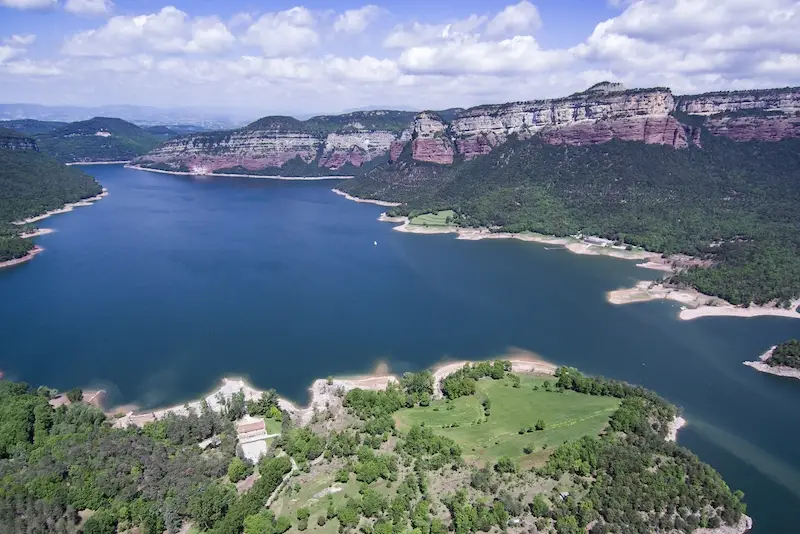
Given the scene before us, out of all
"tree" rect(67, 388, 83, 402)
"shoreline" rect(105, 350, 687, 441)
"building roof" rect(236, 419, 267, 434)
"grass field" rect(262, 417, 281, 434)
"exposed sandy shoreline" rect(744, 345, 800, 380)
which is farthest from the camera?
"exposed sandy shoreline" rect(744, 345, 800, 380)

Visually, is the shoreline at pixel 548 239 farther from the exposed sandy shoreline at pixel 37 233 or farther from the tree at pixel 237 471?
the tree at pixel 237 471

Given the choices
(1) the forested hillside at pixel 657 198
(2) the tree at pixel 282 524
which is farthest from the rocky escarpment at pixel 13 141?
(2) the tree at pixel 282 524

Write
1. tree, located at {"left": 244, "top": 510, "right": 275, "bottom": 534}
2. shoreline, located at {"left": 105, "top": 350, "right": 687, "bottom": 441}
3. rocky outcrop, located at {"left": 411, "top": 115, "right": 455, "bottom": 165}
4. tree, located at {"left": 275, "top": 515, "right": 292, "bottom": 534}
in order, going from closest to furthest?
tree, located at {"left": 244, "top": 510, "right": 275, "bottom": 534} < tree, located at {"left": 275, "top": 515, "right": 292, "bottom": 534} < shoreline, located at {"left": 105, "top": 350, "right": 687, "bottom": 441} < rocky outcrop, located at {"left": 411, "top": 115, "right": 455, "bottom": 165}

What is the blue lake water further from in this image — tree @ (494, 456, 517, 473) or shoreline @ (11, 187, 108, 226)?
shoreline @ (11, 187, 108, 226)

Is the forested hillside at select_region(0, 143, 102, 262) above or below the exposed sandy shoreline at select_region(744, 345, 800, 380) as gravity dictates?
above

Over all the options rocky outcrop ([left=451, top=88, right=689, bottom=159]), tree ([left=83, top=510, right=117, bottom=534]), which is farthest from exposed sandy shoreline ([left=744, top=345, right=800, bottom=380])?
rocky outcrop ([left=451, top=88, right=689, bottom=159])

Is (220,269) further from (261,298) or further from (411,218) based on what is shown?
(411,218)

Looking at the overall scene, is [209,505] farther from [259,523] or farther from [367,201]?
[367,201]
